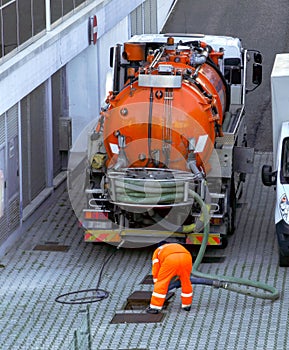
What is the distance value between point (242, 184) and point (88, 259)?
4745mm

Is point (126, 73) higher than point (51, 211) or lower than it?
higher

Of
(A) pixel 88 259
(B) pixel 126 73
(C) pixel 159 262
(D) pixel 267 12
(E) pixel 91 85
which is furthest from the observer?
(D) pixel 267 12

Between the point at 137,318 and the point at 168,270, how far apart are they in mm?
807

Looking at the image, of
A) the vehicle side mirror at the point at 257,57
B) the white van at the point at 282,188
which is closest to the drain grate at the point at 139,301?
the white van at the point at 282,188

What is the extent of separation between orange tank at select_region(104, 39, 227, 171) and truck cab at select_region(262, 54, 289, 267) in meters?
1.12

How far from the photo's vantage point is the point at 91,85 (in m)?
24.5

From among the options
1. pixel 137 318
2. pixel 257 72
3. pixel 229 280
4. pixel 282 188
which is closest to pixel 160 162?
pixel 282 188

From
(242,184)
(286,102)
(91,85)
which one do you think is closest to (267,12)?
(91,85)

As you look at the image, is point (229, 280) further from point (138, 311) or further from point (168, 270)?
point (138, 311)

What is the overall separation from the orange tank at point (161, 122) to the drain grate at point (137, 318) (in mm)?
2801

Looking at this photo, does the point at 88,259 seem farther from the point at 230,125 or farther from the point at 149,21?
the point at 149,21

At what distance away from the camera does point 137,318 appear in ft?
49.8

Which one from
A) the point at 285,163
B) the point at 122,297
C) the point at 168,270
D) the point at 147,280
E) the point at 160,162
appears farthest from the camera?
the point at 285,163

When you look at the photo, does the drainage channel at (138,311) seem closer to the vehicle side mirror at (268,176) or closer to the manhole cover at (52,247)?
the manhole cover at (52,247)
